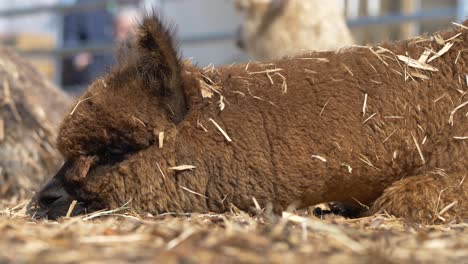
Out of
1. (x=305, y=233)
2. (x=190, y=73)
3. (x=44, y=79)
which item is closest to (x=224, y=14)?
(x=44, y=79)

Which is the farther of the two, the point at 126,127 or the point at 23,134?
the point at 23,134

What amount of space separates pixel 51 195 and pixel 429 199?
79.9 inches

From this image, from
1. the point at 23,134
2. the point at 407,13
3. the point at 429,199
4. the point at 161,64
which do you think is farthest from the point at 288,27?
the point at 429,199

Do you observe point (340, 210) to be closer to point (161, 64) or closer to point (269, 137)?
point (269, 137)

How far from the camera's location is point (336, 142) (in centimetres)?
396

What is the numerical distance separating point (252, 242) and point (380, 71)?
6.73 ft

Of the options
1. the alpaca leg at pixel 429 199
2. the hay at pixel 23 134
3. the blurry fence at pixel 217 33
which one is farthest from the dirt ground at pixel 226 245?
the blurry fence at pixel 217 33

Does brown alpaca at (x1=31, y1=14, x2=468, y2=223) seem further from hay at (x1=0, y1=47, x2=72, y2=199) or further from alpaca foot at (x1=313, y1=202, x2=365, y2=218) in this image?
hay at (x1=0, y1=47, x2=72, y2=199)

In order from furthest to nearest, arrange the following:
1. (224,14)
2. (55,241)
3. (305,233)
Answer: (224,14) → (305,233) → (55,241)

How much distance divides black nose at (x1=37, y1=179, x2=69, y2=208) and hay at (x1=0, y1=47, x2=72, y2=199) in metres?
1.67

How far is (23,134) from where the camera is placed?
657 centimetres

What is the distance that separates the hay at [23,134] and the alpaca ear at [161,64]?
2.22m

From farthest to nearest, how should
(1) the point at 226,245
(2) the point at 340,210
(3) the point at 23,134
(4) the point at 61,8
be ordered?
(4) the point at 61,8
(3) the point at 23,134
(2) the point at 340,210
(1) the point at 226,245

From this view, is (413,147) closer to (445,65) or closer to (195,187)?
(445,65)
